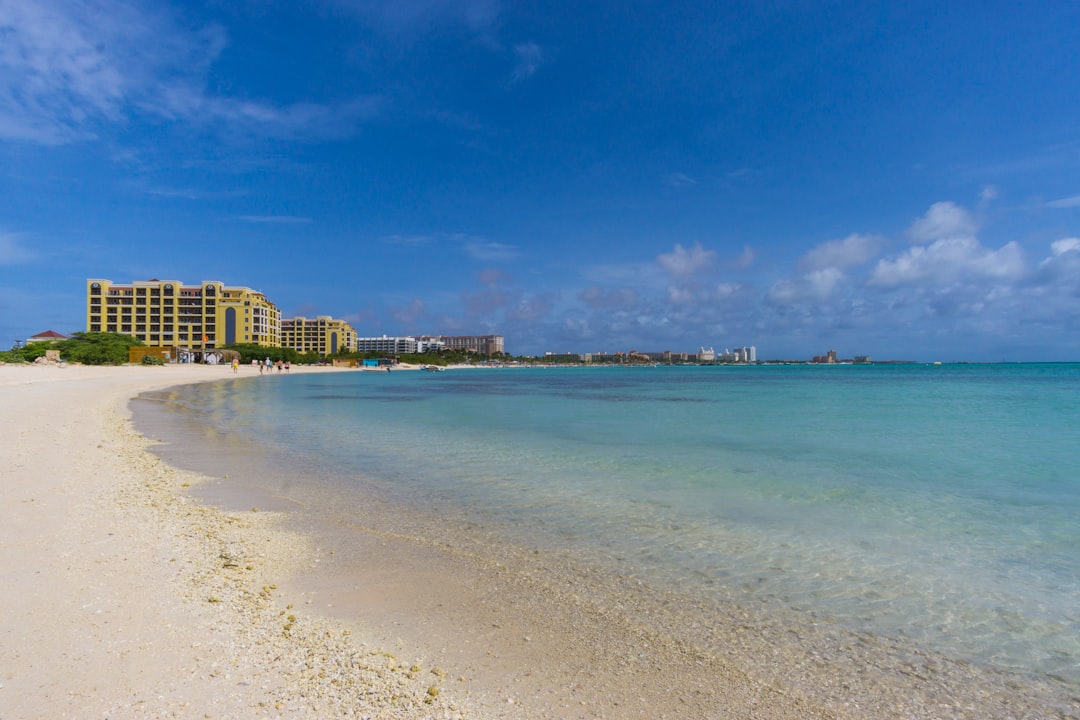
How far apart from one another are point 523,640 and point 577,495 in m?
5.02

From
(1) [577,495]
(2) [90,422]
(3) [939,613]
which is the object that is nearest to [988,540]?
(3) [939,613]

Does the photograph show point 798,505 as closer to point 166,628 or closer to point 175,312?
point 166,628

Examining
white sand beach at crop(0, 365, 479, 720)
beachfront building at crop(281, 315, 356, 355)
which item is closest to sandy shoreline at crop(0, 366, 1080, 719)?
white sand beach at crop(0, 365, 479, 720)

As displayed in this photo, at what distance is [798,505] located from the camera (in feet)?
28.0

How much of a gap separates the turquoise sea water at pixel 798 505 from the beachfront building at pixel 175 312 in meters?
102

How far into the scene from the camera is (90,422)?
1561cm

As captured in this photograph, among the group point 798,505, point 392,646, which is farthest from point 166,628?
point 798,505

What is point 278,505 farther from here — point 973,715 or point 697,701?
point 973,715

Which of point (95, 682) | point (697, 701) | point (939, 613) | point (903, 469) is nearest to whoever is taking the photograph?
point (95, 682)

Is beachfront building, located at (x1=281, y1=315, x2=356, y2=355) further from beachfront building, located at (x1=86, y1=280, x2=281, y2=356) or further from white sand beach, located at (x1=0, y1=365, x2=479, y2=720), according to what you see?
white sand beach, located at (x1=0, y1=365, x2=479, y2=720)

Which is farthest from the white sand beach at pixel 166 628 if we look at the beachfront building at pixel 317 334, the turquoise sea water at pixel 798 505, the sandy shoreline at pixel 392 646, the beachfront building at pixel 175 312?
the beachfront building at pixel 317 334

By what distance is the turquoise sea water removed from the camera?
4.96 m

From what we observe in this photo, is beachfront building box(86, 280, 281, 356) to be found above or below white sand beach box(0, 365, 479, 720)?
above

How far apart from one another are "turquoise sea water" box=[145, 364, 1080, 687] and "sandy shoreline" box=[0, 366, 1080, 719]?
75cm
